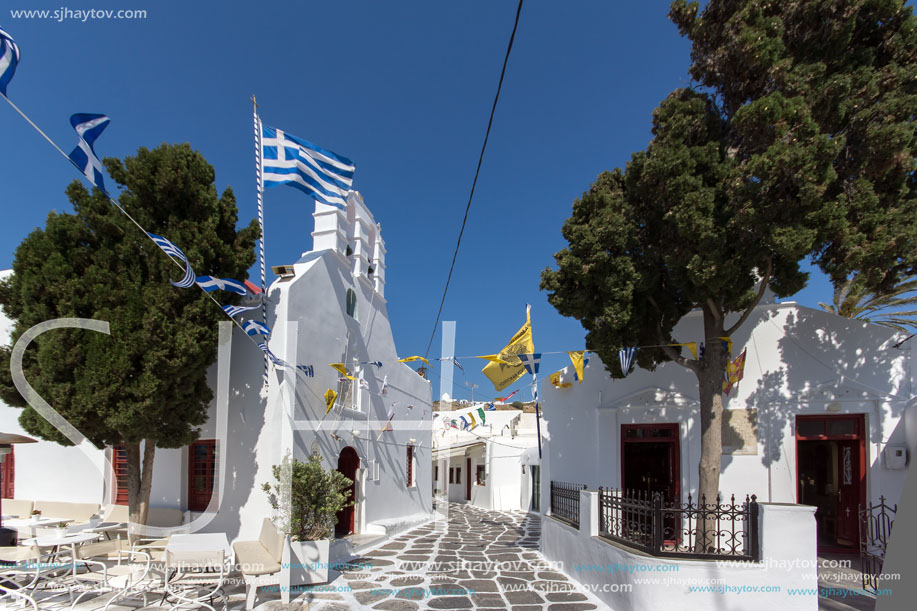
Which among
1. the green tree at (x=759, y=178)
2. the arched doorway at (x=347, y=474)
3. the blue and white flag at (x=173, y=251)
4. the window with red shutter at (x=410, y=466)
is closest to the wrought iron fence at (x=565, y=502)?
the green tree at (x=759, y=178)

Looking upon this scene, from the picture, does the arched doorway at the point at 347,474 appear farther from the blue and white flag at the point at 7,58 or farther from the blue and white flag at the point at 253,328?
the blue and white flag at the point at 7,58

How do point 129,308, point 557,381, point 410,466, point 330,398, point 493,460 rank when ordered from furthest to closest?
point 493,460 → point 410,466 → point 557,381 → point 330,398 → point 129,308

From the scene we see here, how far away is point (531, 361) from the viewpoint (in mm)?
10109

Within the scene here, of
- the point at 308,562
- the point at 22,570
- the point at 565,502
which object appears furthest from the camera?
the point at 565,502

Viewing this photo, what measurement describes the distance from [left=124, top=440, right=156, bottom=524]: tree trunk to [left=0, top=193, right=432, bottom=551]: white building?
0.91 m

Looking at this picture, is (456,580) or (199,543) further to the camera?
(456,580)

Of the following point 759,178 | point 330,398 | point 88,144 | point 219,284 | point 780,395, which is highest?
point 759,178

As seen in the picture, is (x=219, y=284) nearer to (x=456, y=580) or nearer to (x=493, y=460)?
(x=456, y=580)

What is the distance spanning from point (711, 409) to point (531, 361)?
131 inches

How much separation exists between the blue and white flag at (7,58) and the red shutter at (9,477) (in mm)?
9822

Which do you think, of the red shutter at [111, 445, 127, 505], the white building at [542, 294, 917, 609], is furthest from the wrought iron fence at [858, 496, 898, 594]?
the red shutter at [111, 445, 127, 505]

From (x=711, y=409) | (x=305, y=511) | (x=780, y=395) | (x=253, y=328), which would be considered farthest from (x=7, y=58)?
(x=780, y=395)

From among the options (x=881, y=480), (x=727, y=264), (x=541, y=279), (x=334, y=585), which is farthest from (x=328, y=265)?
(x=881, y=480)

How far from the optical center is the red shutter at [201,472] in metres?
9.45
